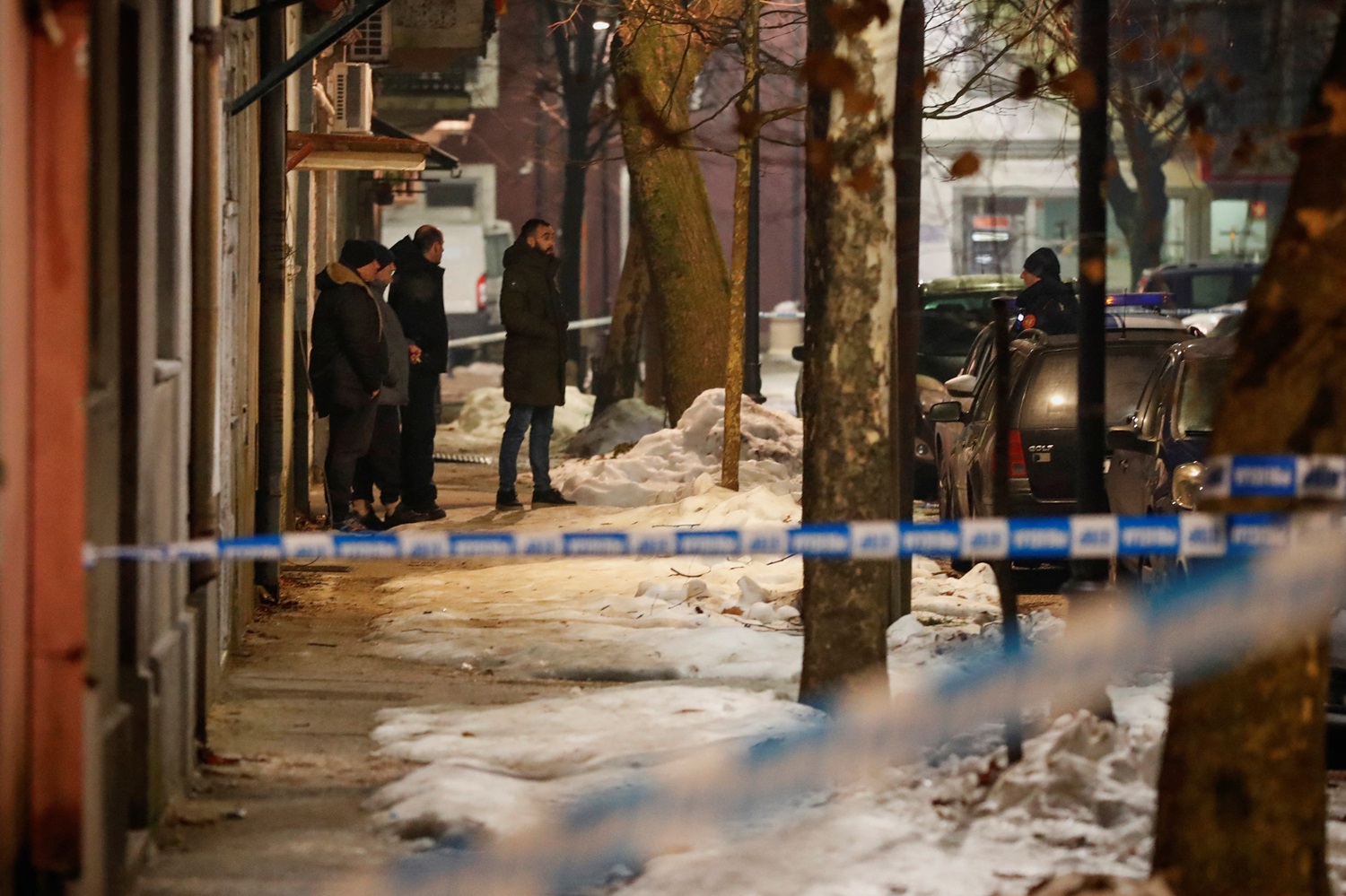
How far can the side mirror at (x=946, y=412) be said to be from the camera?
12750 millimetres

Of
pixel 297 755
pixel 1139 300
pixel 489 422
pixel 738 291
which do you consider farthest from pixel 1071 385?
pixel 489 422

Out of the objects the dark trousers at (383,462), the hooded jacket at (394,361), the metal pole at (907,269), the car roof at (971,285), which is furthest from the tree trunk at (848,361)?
the car roof at (971,285)

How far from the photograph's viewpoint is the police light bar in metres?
21.1

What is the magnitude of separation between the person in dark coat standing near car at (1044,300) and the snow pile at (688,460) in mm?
2011

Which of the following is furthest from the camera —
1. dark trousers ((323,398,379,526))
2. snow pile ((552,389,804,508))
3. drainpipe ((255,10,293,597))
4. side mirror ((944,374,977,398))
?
snow pile ((552,389,804,508))

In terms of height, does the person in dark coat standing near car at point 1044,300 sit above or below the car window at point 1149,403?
above

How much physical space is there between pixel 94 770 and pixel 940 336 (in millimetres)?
15731

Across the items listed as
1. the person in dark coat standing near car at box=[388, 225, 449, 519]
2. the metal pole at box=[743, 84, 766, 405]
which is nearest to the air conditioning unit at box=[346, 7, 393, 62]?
the metal pole at box=[743, 84, 766, 405]

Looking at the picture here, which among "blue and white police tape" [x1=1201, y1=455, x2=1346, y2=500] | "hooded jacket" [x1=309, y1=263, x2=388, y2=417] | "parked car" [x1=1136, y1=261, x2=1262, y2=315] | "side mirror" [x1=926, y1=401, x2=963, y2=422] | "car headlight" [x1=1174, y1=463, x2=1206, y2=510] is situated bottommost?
"car headlight" [x1=1174, y1=463, x2=1206, y2=510]

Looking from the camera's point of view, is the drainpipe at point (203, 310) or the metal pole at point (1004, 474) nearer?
the metal pole at point (1004, 474)

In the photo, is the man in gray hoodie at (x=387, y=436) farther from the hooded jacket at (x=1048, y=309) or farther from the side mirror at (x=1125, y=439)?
the side mirror at (x=1125, y=439)

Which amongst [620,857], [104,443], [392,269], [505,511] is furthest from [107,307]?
[505,511]

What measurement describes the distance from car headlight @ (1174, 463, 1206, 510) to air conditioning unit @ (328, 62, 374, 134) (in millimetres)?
10596

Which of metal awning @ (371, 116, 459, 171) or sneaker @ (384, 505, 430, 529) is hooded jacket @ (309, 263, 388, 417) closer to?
sneaker @ (384, 505, 430, 529)
